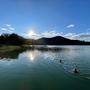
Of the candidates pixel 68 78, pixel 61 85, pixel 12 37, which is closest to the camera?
pixel 61 85

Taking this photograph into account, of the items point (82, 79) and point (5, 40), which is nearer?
point (82, 79)

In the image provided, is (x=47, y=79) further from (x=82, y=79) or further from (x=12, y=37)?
(x=12, y=37)

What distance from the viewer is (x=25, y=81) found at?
18.1m

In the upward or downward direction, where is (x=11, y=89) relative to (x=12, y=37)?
downward

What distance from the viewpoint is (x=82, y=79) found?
18.8 m

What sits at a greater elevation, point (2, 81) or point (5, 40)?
point (5, 40)

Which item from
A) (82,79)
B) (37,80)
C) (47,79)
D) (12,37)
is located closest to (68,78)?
(82,79)

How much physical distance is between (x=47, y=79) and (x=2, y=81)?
637cm

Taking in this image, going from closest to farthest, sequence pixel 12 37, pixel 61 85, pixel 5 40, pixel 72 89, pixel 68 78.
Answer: pixel 72 89, pixel 61 85, pixel 68 78, pixel 5 40, pixel 12 37

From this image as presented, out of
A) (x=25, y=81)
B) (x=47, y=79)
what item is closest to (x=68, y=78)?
(x=47, y=79)

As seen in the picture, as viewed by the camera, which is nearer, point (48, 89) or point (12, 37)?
point (48, 89)

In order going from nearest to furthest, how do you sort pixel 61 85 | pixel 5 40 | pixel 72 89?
1. pixel 72 89
2. pixel 61 85
3. pixel 5 40

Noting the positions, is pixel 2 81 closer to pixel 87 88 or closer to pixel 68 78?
pixel 68 78

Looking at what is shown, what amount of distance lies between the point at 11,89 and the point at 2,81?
10.4 feet
